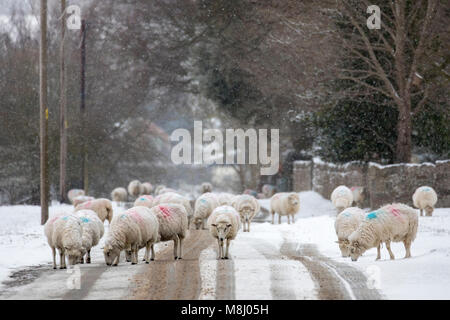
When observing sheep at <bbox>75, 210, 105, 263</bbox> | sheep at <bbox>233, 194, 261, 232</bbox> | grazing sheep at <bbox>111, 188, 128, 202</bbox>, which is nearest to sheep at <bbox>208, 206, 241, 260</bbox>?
sheep at <bbox>75, 210, 105, 263</bbox>

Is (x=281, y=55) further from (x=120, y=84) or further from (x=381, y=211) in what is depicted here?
(x=381, y=211)

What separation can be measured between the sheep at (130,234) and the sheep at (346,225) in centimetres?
433

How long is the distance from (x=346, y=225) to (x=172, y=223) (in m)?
4.14

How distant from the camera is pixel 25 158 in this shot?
4581 cm

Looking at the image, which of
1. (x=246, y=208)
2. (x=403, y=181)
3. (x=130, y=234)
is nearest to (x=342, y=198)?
(x=403, y=181)

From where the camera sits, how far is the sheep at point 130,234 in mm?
15430

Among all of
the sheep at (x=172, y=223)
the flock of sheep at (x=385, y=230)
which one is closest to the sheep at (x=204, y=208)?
the sheep at (x=172, y=223)

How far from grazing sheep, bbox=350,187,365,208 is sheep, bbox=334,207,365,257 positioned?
1308cm

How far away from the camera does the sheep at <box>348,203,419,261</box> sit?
1605 centimetres

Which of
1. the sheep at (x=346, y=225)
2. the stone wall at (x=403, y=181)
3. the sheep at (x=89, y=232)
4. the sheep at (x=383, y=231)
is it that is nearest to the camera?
the sheep at (x=89, y=232)

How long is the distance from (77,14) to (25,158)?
882 cm

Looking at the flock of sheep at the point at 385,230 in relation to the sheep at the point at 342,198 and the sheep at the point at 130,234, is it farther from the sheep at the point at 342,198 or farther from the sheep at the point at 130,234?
the sheep at the point at 342,198

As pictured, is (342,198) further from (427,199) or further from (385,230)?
(385,230)
